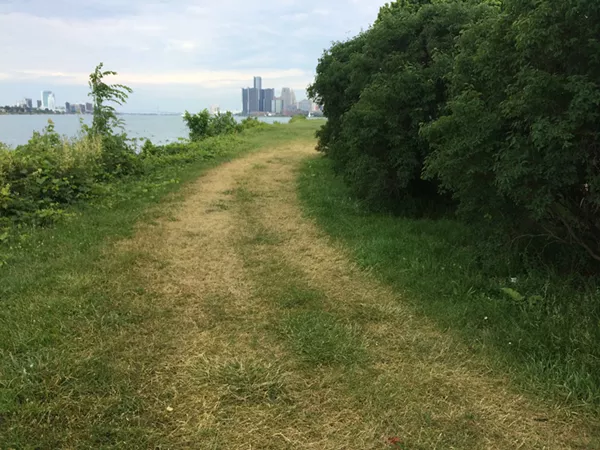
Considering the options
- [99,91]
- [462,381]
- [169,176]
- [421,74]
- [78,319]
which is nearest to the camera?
[462,381]

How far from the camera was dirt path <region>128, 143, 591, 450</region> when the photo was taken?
251 cm

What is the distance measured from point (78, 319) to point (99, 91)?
9177 mm

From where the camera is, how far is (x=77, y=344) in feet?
10.6

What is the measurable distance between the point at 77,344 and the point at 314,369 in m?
1.67

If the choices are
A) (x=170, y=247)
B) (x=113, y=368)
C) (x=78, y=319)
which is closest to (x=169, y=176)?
(x=170, y=247)

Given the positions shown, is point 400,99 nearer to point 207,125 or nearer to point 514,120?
point 514,120

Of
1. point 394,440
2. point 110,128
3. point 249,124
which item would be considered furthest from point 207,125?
point 394,440

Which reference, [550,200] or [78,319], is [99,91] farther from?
[550,200]

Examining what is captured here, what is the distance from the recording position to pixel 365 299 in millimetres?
4191

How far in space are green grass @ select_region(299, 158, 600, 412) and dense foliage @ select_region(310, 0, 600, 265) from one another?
1.41 ft

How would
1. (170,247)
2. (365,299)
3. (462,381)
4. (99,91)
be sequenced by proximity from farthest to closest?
(99,91)
(170,247)
(365,299)
(462,381)

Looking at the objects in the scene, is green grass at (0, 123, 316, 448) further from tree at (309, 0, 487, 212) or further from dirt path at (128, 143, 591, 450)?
tree at (309, 0, 487, 212)

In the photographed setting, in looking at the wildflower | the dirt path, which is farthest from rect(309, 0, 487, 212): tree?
the wildflower

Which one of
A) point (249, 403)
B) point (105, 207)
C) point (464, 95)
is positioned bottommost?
point (249, 403)
